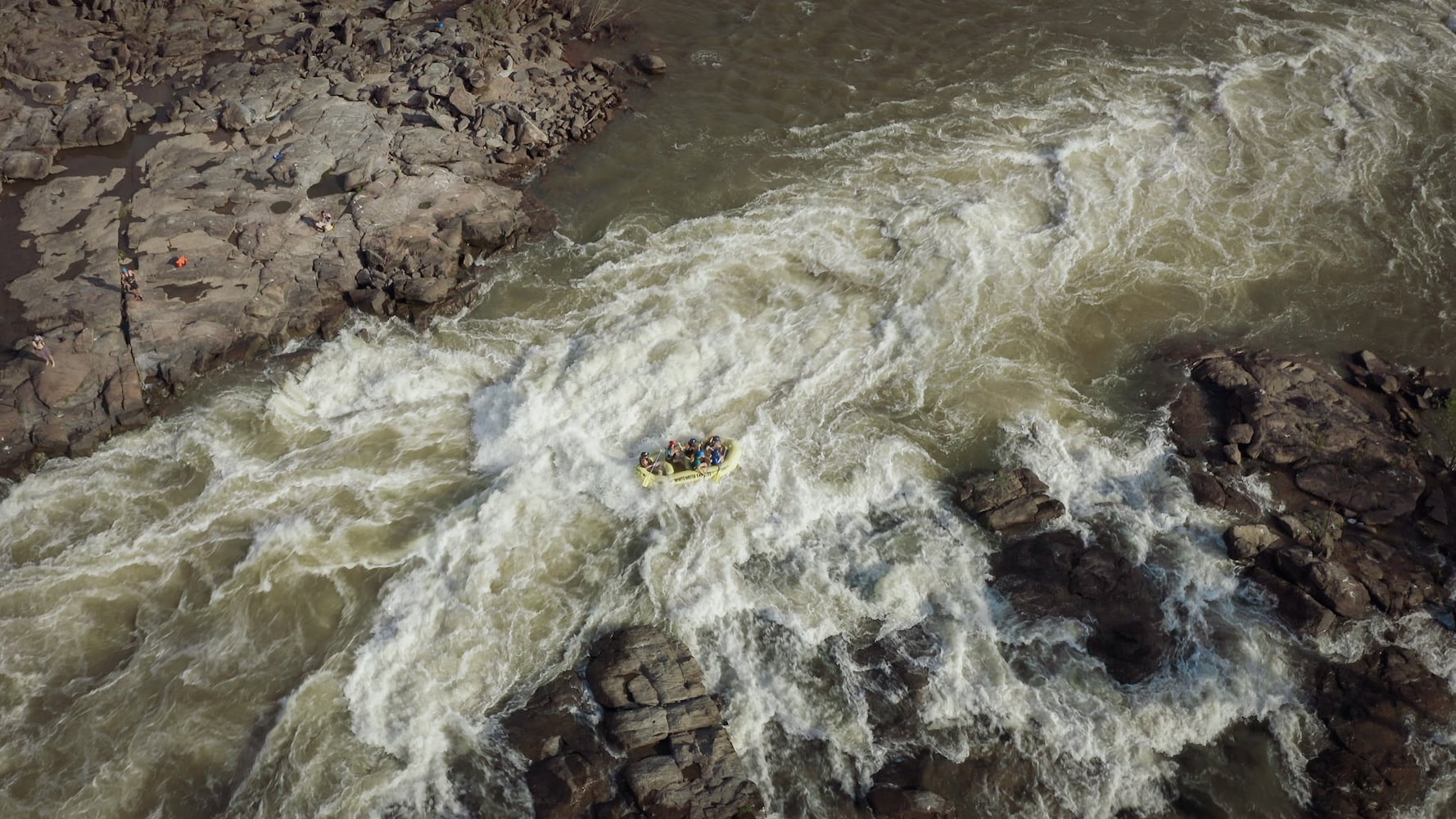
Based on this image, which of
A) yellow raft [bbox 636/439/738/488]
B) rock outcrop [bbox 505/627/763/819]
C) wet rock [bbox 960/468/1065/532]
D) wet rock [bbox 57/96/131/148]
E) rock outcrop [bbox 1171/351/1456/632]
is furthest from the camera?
wet rock [bbox 57/96/131/148]

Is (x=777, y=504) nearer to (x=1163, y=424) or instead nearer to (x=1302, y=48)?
(x=1163, y=424)

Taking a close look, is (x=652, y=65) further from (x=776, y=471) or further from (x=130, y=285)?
(x=776, y=471)

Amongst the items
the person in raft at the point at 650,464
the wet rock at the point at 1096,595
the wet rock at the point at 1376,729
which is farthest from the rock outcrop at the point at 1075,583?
the person in raft at the point at 650,464

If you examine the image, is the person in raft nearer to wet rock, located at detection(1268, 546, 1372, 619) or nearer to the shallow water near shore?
the shallow water near shore

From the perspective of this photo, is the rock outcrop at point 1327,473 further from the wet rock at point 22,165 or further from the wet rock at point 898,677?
the wet rock at point 22,165

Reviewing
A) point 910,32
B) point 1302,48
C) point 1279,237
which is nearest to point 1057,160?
point 1279,237

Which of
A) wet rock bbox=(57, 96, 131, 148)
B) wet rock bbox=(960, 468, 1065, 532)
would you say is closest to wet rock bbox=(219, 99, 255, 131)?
wet rock bbox=(57, 96, 131, 148)
